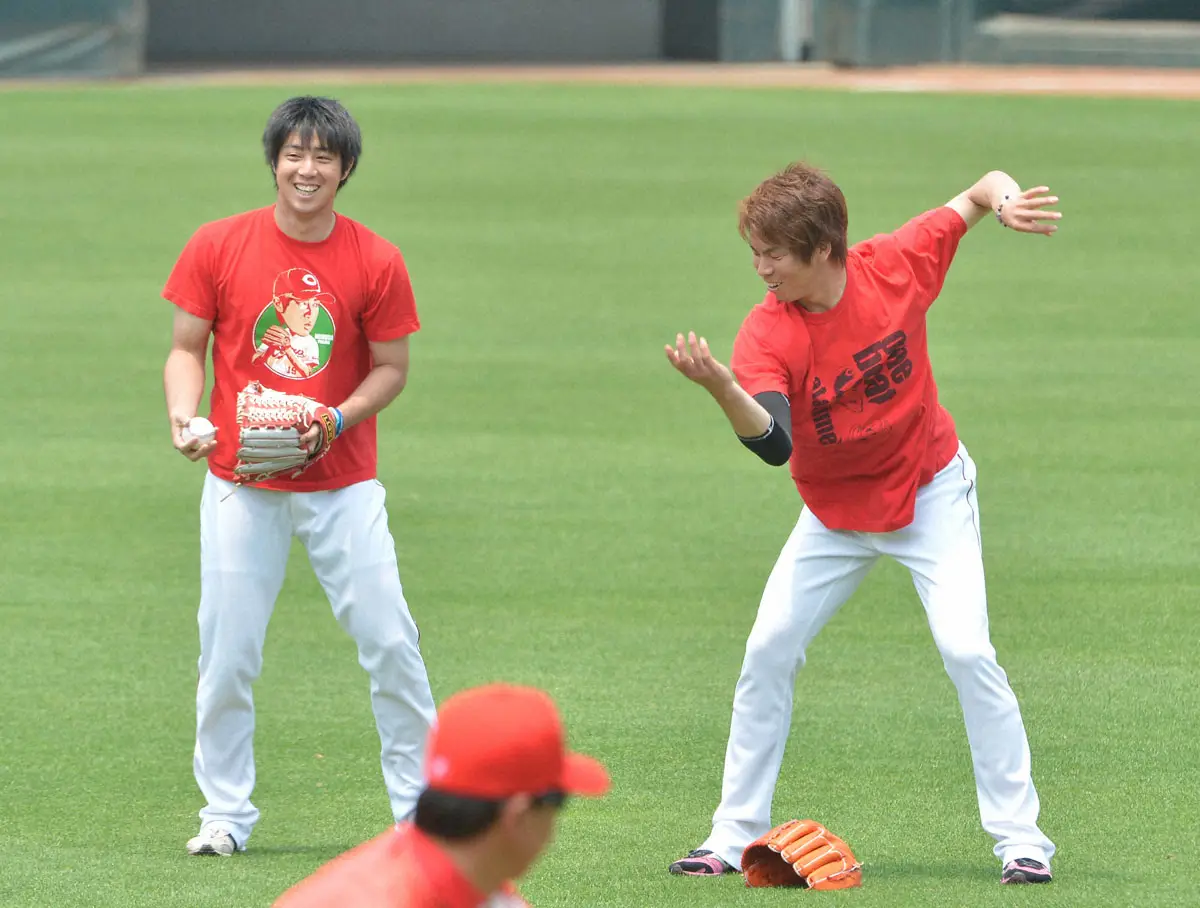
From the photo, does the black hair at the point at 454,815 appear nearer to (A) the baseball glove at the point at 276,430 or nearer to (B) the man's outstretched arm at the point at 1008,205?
(A) the baseball glove at the point at 276,430

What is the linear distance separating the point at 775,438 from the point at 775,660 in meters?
0.93

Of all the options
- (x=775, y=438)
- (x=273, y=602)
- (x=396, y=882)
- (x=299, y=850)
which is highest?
(x=775, y=438)

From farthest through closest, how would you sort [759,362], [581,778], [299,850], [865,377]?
[299,850], [865,377], [759,362], [581,778]

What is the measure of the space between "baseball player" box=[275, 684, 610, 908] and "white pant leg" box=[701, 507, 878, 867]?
340cm

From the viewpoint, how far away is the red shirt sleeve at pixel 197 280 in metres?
6.33

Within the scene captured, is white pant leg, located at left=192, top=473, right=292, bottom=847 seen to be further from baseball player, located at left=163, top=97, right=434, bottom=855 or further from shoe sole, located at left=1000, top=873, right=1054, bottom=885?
shoe sole, located at left=1000, top=873, right=1054, bottom=885

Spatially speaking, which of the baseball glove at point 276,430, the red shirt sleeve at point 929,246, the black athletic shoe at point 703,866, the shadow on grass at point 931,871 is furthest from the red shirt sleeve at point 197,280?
the shadow on grass at point 931,871

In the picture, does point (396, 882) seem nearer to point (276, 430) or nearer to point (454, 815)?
point (454, 815)

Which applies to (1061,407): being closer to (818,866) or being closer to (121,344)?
(121,344)

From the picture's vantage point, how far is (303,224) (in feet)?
20.9

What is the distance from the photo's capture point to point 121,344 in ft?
57.1

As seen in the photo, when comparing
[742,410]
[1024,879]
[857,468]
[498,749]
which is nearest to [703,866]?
[1024,879]

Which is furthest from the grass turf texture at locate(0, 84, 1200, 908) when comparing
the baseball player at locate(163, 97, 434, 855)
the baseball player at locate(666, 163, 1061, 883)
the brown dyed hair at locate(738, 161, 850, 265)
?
the brown dyed hair at locate(738, 161, 850, 265)

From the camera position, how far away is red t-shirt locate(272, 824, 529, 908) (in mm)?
2855
